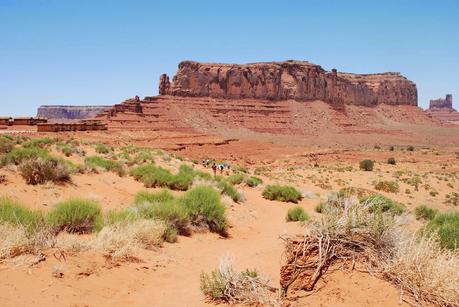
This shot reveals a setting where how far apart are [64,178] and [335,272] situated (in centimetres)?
1058

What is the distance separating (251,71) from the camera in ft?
347

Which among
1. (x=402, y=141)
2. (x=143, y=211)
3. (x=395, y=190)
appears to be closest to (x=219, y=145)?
(x=395, y=190)

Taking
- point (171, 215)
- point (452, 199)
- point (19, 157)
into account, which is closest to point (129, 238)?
point (171, 215)

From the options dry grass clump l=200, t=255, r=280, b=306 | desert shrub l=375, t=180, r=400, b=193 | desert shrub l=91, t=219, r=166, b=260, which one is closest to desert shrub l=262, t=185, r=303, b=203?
desert shrub l=91, t=219, r=166, b=260

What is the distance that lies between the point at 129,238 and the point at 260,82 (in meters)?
101

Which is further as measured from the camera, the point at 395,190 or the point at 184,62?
the point at 184,62

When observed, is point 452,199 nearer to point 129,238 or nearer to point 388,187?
point 388,187

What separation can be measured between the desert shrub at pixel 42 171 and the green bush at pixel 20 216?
4865 mm

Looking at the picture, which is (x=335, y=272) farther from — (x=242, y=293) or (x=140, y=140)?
(x=140, y=140)

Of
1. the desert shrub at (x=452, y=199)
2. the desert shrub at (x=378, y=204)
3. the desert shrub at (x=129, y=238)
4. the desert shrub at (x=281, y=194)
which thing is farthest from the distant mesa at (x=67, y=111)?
the desert shrub at (x=129, y=238)

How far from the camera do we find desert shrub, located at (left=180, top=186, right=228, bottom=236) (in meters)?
11.1

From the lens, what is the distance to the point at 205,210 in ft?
37.1

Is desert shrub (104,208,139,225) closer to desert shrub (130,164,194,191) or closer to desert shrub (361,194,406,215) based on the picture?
desert shrub (361,194,406,215)

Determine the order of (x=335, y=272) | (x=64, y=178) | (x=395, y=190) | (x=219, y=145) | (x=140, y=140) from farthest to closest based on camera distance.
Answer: (x=219, y=145) < (x=140, y=140) < (x=395, y=190) < (x=64, y=178) < (x=335, y=272)
